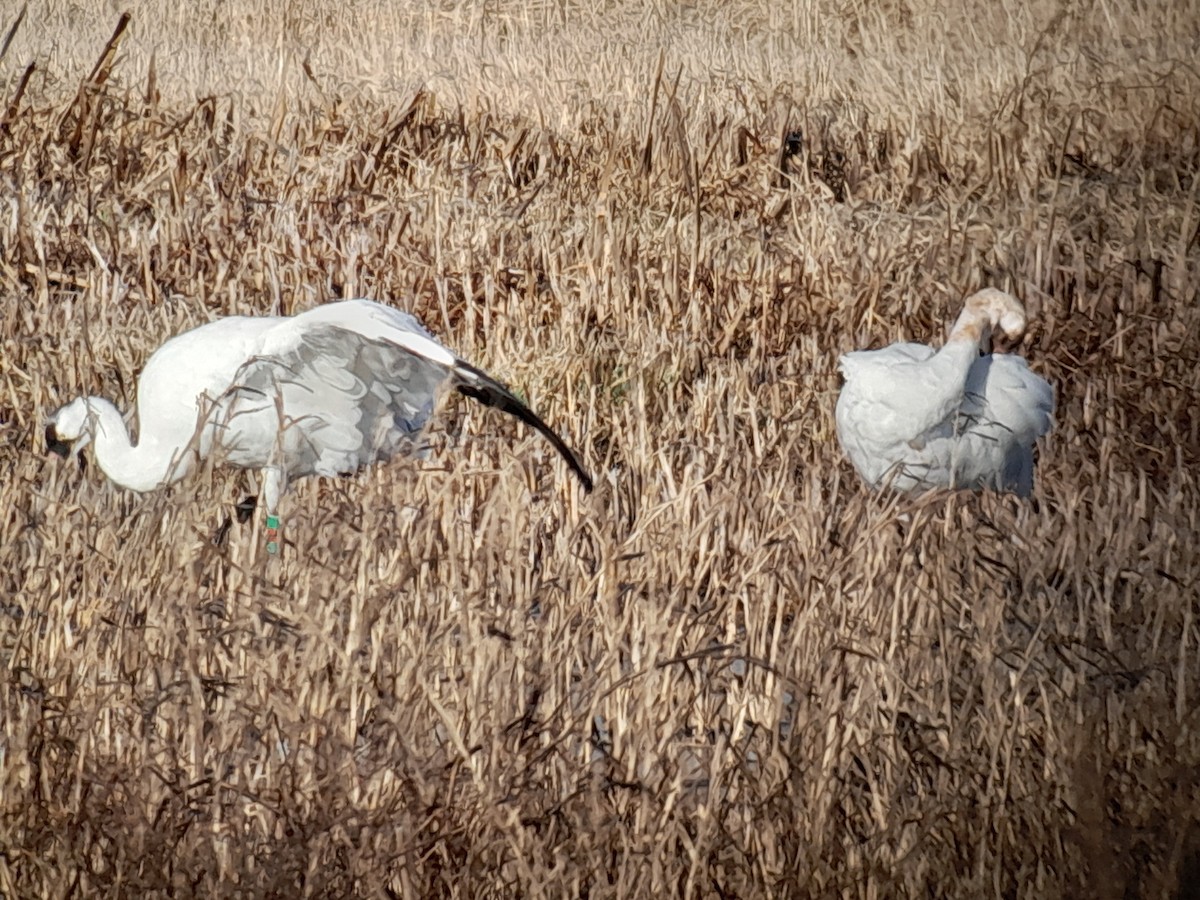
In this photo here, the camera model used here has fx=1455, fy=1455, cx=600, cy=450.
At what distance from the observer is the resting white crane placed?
3270 millimetres

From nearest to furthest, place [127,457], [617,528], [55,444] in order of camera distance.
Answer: [617,528] < [127,457] < [55,444]

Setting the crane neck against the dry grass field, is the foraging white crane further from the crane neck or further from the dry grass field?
the crane neck

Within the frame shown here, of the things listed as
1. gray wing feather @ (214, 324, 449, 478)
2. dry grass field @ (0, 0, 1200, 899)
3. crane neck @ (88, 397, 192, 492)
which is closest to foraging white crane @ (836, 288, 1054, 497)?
dry grass field @ (0, 0, 1200, 899)

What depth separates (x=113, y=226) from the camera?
4.98 meters

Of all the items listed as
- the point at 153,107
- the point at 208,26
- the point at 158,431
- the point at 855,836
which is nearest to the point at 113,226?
the point at 153,107

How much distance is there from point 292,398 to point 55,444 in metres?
0.65

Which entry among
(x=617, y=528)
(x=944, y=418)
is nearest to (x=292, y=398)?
(x=617, y=528)

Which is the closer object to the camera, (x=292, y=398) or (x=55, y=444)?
(x=292, y=398)

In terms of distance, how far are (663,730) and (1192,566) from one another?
133 centimetres

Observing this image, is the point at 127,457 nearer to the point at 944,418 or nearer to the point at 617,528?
the point at 617,528

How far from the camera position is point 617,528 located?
3.15 meters

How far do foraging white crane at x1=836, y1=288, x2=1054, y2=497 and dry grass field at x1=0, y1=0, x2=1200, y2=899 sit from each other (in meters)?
0.16

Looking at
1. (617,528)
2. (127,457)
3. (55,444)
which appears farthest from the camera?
(55,444)

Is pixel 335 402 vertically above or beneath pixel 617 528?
above
